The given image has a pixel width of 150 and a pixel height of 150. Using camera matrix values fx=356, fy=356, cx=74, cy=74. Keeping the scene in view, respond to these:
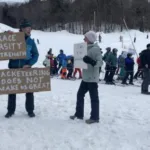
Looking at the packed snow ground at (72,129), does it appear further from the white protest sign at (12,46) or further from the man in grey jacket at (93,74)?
the white protest sign at (12,46)

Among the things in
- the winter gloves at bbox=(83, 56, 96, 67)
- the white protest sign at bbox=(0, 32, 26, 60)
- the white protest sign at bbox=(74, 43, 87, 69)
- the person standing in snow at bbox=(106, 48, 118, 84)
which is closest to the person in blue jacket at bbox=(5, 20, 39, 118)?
the white protest sign at bbox=(0, 32, 26, 60)

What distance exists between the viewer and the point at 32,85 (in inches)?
271

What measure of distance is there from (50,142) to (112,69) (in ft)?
37.5

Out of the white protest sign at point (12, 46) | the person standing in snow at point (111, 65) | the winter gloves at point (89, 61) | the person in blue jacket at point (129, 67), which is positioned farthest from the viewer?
the person standing in snow at point (111, 65)

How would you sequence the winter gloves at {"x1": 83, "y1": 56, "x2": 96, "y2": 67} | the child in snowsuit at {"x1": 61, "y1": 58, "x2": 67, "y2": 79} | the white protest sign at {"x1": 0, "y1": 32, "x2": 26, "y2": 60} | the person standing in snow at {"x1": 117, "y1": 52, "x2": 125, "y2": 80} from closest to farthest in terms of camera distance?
the winter gloves at {"x1": 83, "y1": 56, "x2": 96, "y2": 67}, the white protest sign at {"x1": 0, "y1": 32, "x2": 26, "y2": 60}, the person standing in snow at {"x1": 117, "y1": 52, "x2": 125, "y2": 80}, the child in snowsuit at {"x1": 61, "y1": 58, "x2": 67, "y2": 79}

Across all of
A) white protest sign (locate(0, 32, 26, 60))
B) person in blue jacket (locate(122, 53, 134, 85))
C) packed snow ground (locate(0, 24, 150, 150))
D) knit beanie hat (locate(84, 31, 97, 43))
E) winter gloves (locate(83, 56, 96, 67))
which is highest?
knit beanie hat (locate(84, 31, 97, 43))

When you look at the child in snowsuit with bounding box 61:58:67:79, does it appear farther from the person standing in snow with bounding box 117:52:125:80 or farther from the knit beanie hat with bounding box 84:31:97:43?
the knit beanie hat with bounding box 84:31:97:43

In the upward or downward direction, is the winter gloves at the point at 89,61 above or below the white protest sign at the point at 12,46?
below

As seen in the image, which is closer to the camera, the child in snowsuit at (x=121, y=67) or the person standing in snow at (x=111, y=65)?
the person standing in snow at (x=111, y=65)

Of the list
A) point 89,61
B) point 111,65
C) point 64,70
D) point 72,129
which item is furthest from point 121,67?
point 72,129

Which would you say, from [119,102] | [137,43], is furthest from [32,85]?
[137,43]

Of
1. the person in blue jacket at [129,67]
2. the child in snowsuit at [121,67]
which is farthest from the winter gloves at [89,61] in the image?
the child in snowsuit at [121,67]

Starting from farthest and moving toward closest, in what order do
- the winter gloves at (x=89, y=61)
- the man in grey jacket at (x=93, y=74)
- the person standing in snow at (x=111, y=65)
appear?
1. the person standing in snow at (x=111, y=65)
2. the man in grey jacket at (x=93, y=74)
3. the winter gloves at (x=89, y=61)

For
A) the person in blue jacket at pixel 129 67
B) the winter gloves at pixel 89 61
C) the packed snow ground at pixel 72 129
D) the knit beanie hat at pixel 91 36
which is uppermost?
the knit beanie hat at pixel 91 36
